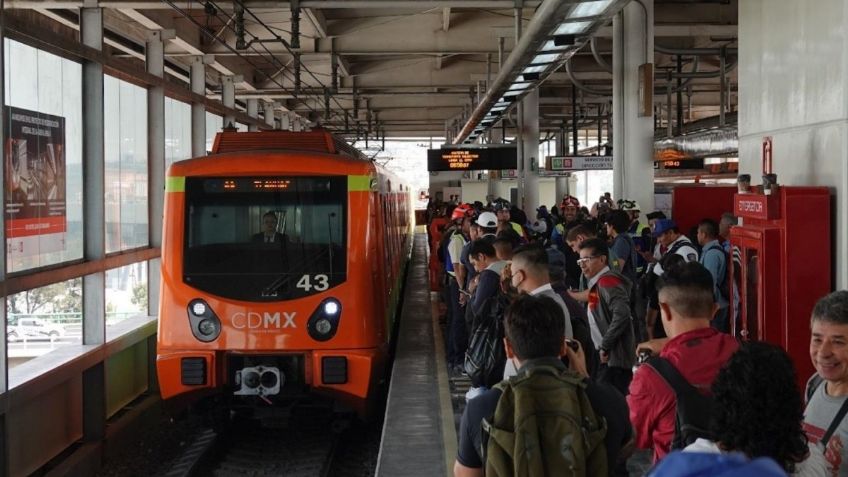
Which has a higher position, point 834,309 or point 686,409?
point 834,309

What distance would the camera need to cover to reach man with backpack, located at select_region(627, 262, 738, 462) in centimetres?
329

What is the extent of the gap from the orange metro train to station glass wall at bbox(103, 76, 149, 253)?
7.39ft

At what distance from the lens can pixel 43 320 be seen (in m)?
8.84

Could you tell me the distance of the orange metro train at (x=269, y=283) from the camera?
26.9ft

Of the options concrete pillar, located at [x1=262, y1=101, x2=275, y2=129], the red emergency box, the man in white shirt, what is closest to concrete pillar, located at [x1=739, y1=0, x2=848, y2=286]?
the man in white shirt

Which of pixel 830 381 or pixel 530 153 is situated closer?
pixel 830 381

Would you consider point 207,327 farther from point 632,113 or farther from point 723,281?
point 632,113

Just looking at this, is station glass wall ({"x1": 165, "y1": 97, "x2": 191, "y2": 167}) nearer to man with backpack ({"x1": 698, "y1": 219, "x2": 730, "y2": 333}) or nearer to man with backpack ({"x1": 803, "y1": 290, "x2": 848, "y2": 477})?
man with backpack ({"x1": 698, "y1": 219, "x2": 730, "y2": 333})

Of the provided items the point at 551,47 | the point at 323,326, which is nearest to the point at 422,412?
the point at 323,326

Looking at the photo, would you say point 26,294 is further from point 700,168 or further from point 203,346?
point 700,168

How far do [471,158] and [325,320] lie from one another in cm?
1458

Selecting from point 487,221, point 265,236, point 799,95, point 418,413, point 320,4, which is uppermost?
point 320,4

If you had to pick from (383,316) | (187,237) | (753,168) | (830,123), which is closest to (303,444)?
(383,316)

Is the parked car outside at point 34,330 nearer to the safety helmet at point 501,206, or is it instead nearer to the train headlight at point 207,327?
A: the train headlight at point 207,327
